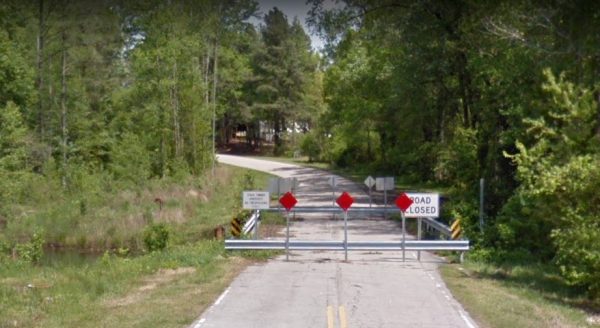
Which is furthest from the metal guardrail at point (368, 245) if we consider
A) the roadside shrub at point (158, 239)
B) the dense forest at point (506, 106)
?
the roadside shrub at point (158, 239)

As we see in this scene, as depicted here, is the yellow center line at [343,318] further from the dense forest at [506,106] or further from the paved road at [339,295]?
the dense forest at [506,106]

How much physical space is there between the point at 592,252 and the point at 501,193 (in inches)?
456

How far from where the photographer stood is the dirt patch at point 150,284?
15.7 metres

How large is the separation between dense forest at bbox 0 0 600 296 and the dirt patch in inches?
343

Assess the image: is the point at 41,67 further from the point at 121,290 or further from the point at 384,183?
the point at 121,290

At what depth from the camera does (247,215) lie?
29.8m

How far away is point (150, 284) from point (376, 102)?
35.0m

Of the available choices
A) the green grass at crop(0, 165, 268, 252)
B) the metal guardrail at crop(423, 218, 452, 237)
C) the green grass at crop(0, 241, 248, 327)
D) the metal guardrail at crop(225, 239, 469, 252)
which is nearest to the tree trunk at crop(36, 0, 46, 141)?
the green grass at crop(0, 165, 268, 252)

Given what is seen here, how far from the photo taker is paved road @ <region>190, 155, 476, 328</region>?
13.5 m

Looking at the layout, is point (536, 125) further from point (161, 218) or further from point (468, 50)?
point (161, 218)

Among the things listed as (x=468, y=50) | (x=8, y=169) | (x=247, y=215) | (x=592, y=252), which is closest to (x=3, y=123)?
(x=8, y=169)

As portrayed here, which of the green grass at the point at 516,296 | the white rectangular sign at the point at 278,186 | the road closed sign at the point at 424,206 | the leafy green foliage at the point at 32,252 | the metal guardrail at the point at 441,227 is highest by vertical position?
the white rectangular sign at the point at 278,186

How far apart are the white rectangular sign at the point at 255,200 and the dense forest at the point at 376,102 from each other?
20.7 feet

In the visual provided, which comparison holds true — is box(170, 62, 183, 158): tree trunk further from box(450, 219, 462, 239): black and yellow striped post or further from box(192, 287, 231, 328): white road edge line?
box(192, 287, 231, 328): white road edge line
